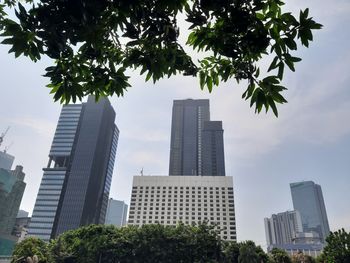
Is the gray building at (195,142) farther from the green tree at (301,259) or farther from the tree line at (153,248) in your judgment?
the tree line at (153,248)

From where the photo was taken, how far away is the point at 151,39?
122 inches

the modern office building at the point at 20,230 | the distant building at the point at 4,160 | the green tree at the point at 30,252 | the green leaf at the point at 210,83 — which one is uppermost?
the distant building at the point at 4,160

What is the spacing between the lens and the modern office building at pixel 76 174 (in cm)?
11762

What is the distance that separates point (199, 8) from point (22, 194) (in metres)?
123

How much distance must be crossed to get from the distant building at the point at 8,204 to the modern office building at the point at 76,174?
15.0 metres

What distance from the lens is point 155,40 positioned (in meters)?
3.12

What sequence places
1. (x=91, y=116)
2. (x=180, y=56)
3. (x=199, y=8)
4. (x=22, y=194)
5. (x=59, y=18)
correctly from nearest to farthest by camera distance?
1. (x=59, y=18)
2. (x=199, y=8)
3. (x=180, y=56)
4. (x=22, y=194)
5. (x=91, y=116)

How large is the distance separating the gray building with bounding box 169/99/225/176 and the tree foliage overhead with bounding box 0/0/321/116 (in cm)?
16650

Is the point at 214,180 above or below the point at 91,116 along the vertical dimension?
below

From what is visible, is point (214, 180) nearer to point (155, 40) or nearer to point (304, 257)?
point (304, 257)

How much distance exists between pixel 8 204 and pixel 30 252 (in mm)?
77430

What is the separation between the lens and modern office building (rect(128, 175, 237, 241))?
12025 centimetres

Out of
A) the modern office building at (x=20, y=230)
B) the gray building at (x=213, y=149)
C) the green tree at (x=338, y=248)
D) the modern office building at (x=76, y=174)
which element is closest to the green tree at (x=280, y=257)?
the green tree at (x=338, y=248)

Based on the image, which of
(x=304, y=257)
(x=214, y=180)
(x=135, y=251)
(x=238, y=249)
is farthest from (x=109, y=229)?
(x=214, y=180)
